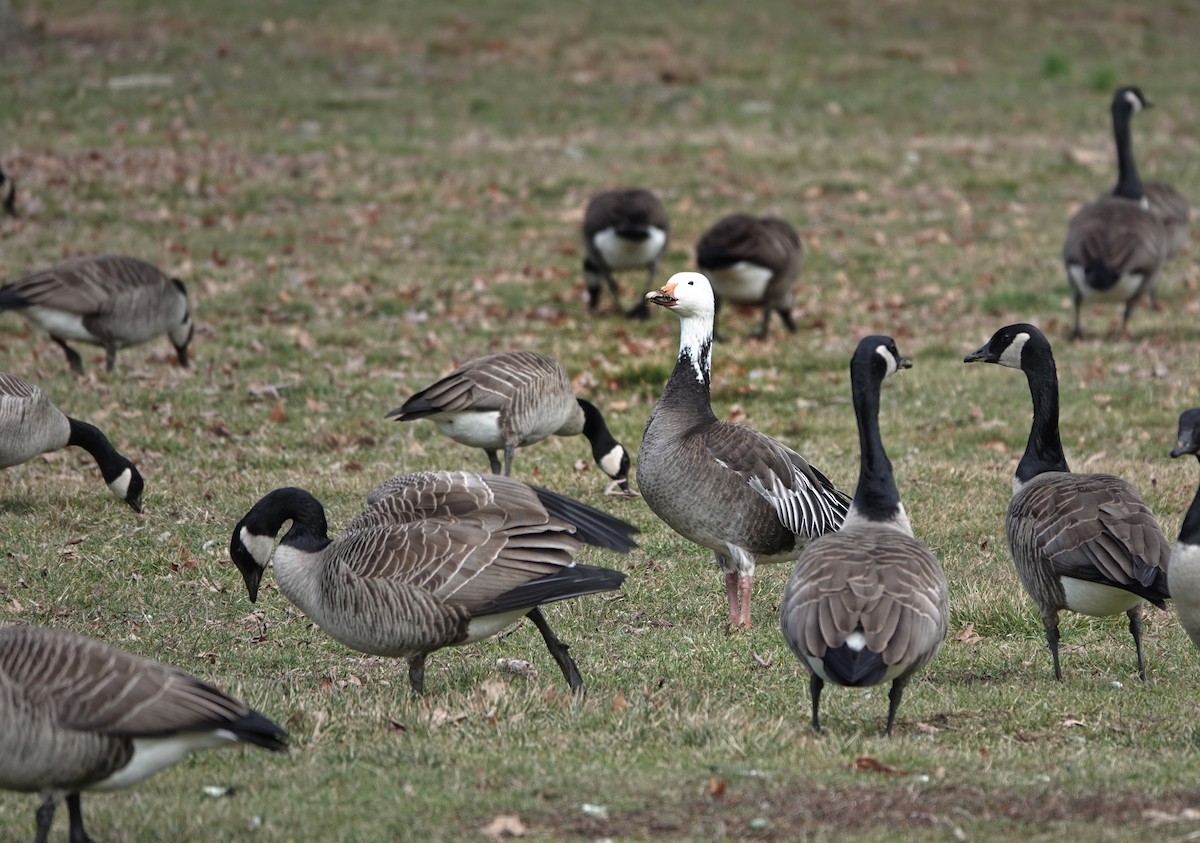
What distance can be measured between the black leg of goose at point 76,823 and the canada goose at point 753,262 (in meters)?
11.3

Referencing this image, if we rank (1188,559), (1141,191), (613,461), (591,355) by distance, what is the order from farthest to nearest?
(1141,191) < (591,355) < (613,461) < (1188,559)

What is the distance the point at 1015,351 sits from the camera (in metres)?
8.45

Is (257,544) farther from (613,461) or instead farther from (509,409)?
(613,461)

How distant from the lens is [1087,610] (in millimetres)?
7133

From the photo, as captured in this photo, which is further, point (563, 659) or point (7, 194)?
point (7, 194)

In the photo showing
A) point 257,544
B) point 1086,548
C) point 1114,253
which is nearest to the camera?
point 1086,548

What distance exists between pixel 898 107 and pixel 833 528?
20.3m

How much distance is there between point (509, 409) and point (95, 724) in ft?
18.2

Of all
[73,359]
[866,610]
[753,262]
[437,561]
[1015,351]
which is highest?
[1015,351]

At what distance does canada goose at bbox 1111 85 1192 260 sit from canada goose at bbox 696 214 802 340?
180 inches

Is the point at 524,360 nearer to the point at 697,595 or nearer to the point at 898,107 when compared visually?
the point at 697,595

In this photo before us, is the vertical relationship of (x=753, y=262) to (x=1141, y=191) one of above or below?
below

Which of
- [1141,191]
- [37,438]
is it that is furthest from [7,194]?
[1141,191]

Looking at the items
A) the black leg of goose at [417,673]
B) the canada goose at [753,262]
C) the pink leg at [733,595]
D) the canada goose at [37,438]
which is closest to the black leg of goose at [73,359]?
the canada goose at [37,438]
